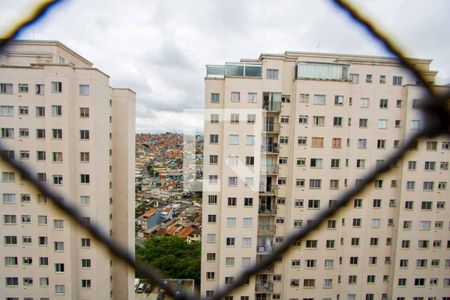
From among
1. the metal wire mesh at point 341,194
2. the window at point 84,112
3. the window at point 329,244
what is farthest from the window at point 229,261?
the metal wire mesh at point 341,194

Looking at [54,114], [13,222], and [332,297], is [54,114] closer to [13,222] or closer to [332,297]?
[13,222]

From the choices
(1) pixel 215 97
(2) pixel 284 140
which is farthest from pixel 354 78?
(1) pixel 215 97

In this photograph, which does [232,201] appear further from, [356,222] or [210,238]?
[356,222]

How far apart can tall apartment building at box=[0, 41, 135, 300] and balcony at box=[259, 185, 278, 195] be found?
663cm

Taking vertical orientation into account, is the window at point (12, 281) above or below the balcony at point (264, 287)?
above

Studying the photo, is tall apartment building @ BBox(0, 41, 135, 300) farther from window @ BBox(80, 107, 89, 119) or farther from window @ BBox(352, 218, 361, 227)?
window @ BBox(352, 218, 361, 227)

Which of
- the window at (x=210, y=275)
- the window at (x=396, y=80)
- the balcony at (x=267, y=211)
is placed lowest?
the window at (x=210, y=275)

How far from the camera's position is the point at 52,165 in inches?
362

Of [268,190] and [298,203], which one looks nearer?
[298,203]

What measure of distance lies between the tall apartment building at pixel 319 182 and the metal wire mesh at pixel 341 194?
9.23 metres

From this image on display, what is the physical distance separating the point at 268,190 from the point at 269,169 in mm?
940

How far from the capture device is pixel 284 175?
→ 34.6 ft

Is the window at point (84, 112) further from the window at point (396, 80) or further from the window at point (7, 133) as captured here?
the window at point (396, 80)

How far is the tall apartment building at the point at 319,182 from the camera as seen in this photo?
32.3 ft
